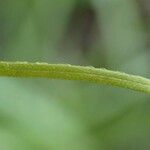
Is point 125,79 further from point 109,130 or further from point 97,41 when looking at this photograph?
point 97,41

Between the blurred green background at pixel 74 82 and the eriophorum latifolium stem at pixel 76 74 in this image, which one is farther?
the blurred green background at pixel 74 82

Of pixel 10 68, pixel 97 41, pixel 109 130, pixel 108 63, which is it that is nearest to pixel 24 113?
pixel 109 130

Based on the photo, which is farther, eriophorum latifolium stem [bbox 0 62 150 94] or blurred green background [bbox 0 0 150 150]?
blurred green background [bbox 0 0 150 150]

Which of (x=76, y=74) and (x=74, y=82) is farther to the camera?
(x=74, y=82)
